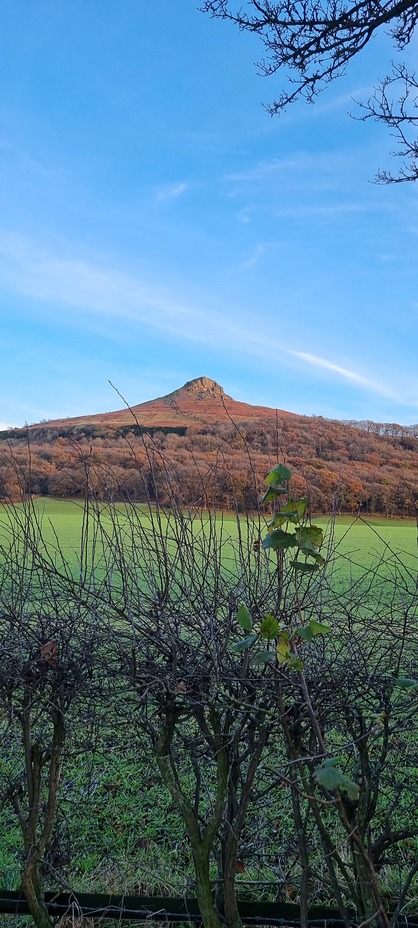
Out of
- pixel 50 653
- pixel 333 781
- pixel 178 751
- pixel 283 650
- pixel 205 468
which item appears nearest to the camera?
pixel 333 781

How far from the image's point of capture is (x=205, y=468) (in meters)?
3.10

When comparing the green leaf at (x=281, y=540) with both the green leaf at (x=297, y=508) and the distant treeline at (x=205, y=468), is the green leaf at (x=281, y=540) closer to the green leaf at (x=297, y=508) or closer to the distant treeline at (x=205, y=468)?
the green leaf at (x=297, y=508)

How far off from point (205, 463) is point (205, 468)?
6 centimetres

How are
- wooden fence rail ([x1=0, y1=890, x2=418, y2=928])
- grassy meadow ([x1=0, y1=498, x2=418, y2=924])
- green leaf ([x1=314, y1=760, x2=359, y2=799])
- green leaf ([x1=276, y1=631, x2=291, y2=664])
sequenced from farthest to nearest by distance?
wooden fence rail ([x1=0, y1=890, x2=418, y2=928]) < grassy meadow ([x1=0, y1=498, x2=418, y2=924]) < green leaf ([x1=276, y1=631, x2=291, y2=664]) < green leaf ([x1=314, y1=760, x2=359, y2=799])

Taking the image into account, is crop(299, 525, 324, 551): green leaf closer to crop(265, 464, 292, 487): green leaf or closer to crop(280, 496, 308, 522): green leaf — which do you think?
crop(280, 496, 308, 522): green leaf

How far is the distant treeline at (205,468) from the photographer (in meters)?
2.79

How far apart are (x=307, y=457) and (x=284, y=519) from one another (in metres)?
2.06

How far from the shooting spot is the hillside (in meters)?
2.80

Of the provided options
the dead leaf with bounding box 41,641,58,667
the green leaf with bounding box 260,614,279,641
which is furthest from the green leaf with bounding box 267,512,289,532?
the dead leaf with bounding box 41,641,58,667

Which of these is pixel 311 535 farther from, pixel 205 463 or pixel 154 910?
pixel 154 910

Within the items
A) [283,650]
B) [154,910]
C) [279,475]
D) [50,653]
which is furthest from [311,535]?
[154,910]

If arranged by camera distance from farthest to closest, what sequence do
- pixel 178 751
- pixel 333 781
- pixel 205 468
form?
pixel 205 468, pixel 178 751, pixel 333 781

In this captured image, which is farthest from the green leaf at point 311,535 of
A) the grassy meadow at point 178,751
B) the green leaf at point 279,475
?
the grassy meadow at point 178,751

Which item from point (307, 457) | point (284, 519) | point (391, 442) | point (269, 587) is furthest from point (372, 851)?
point (391, 442)
